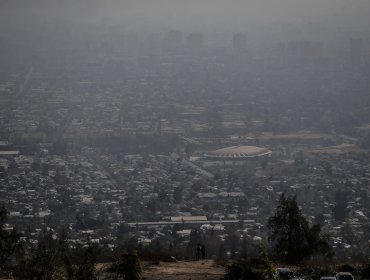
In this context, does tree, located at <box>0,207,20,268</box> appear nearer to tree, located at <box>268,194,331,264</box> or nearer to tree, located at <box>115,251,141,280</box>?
tree, located at <box>115,251,141,280</box>

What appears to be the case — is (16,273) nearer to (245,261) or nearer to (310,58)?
(245,261)

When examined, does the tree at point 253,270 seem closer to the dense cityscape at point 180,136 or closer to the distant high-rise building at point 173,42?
the dense cityscape at point 180,136

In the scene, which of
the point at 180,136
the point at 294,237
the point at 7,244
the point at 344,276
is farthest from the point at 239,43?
the point at 344,276

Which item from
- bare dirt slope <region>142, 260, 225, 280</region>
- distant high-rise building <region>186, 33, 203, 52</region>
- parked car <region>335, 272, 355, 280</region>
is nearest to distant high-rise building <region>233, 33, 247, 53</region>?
distant high-rise building <region>186, 33, 203, 52</region>

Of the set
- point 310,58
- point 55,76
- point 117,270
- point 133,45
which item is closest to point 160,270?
point 117,270

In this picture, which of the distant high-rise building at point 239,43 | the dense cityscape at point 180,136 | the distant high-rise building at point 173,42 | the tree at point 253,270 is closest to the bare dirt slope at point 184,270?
the dense cityscape at point 180,136

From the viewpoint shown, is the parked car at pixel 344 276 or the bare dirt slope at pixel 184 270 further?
the bare dirt slope at pixel 184 270
